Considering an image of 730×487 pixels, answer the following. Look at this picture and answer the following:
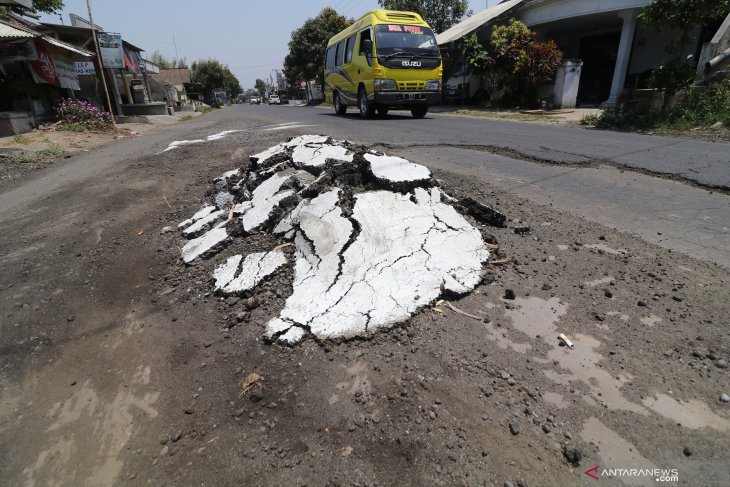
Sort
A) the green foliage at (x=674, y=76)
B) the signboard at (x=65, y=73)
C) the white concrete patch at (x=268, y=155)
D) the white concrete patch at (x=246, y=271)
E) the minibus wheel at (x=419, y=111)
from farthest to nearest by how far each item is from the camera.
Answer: the signboard at (x=65, y=73) → the minibus wheel at (x=419, y=111) → the green foliage at (x=674, y=76) → the white concrete patch at (x=268, y=155) → the white concrete patch at (x=246, y=271)

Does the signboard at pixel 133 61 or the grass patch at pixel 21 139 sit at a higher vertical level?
the signboard at pixel 133 61

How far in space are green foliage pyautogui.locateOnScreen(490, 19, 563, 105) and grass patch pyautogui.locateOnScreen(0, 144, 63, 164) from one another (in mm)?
15222

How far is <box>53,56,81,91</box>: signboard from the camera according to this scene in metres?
14.1

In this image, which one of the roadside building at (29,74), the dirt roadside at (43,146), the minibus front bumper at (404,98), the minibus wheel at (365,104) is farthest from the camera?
the minibus wheel at (365,104)

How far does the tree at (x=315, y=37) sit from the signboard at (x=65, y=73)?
83.2ft

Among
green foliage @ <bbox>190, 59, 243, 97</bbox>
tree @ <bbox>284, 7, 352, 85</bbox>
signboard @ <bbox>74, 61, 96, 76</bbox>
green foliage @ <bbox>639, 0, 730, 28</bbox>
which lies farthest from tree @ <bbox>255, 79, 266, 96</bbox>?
green foliage @ <bbox>639, 0, 730, 28</bbox>

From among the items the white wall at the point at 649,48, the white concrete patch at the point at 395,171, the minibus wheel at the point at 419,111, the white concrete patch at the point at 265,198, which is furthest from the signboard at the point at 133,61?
the white wall at the point at 649,48

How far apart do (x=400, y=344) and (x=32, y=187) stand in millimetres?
7154

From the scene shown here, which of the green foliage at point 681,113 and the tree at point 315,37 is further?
the tree at point 315,37

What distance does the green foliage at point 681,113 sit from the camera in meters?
8.24

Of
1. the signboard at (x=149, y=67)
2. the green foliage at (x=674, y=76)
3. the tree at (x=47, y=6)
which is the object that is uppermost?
the tree at (x=47, y=6)

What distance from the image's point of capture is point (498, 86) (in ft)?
56.5

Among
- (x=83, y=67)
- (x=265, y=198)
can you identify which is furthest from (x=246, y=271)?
(x=83, y=67)

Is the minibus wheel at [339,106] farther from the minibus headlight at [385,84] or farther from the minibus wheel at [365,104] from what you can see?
the minibus headlight at [385,84]
